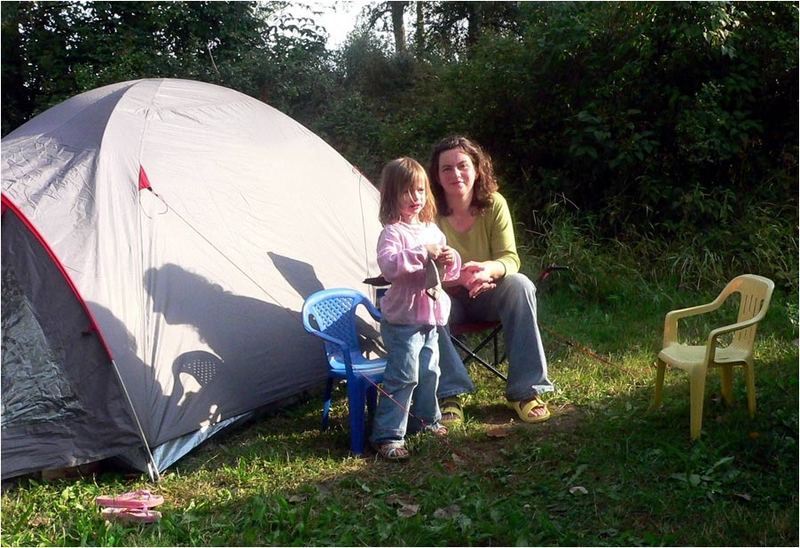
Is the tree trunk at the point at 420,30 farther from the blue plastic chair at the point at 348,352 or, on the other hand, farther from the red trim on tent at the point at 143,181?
the red trim on tent at the point at 143,181

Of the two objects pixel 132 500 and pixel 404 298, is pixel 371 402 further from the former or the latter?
pixel 132 500

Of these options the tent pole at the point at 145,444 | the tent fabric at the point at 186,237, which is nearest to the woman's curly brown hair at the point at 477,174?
the tent fabric at the point at 186,237

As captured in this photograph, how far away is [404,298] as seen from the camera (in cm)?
343

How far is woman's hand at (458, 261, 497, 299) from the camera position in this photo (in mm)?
3721

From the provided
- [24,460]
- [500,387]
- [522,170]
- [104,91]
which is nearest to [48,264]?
[24,460]

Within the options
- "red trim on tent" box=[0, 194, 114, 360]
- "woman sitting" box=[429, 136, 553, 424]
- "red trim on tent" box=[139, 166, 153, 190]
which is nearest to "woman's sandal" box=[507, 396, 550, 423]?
"woman sitting" box=[429, 136, 553, 424]

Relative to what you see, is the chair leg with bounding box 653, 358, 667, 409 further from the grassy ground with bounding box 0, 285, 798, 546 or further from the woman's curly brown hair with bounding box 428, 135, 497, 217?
the woman's curly brown hair with bounding box 428, 135, 497, 217

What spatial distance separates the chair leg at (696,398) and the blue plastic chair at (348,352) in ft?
4.04

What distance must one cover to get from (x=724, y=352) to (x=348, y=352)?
1.54 meters

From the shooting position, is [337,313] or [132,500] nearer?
[132,500]

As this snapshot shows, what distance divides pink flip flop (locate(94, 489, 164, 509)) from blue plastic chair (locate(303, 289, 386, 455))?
82 cm

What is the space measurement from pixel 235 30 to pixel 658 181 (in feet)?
16.6

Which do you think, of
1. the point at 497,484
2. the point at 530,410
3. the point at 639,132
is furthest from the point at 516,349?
the point at 639,132

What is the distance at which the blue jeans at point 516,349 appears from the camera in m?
3.76
